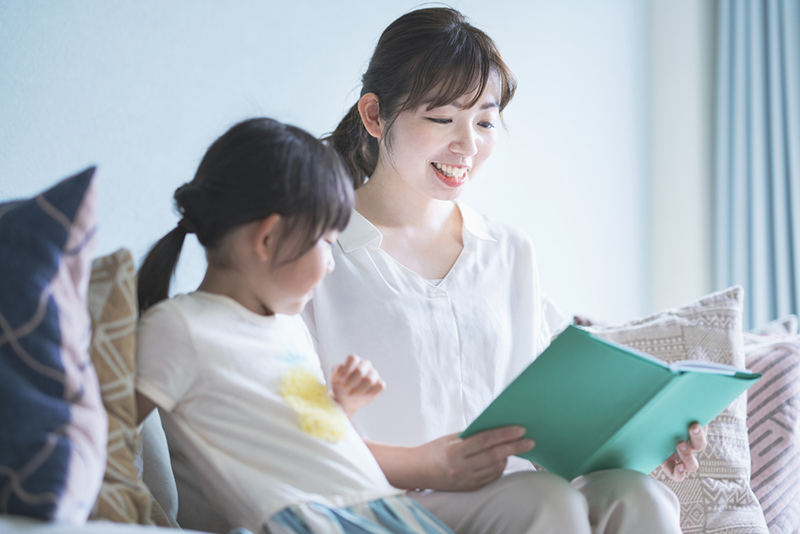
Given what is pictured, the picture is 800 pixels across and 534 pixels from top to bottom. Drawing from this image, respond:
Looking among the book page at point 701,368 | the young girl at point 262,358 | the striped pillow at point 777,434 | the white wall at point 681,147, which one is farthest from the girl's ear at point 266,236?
the white wall at point 681,147

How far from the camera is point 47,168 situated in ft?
3.79

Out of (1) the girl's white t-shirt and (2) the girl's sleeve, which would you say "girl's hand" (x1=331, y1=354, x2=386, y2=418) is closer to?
(1) the girl's white t-shirt

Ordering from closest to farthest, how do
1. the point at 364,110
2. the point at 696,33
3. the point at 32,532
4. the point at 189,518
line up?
the point at 32,532, the point at 189,518, the point at 364,110, the point at 696,33

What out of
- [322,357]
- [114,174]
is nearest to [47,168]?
[114,174]

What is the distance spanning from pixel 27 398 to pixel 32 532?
0.12m

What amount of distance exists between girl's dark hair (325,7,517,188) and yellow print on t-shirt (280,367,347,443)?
63cm

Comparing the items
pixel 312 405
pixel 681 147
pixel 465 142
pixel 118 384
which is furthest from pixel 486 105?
pixel 681 147

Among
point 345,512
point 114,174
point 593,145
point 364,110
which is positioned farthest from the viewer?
point 593,145

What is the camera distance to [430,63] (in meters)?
1.29

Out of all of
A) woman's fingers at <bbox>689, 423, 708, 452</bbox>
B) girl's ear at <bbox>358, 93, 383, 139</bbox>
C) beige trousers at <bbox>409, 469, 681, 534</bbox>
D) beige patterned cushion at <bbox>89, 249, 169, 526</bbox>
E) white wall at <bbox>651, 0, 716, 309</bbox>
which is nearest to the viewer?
beige patterned cushion at <bbox>89, 249, 169, 526</bbox>

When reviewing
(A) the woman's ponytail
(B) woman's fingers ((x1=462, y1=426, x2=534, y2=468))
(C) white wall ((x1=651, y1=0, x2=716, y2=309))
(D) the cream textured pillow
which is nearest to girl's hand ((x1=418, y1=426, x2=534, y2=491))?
(B) woman's fingers ((x1=462, y1=426, x2=534, y2=468))

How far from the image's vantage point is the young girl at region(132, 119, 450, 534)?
80 cm

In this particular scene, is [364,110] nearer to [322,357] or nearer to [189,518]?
[322,357]

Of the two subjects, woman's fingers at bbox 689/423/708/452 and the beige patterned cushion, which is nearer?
the beige patterned cushion
